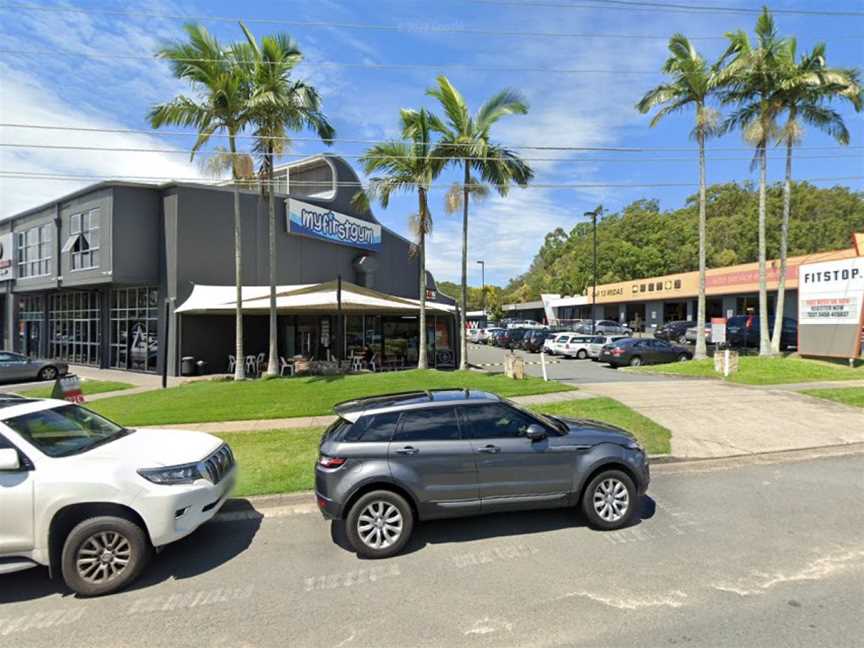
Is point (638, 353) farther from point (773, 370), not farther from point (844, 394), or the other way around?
point (844, 394)

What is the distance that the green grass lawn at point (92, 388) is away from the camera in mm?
15442

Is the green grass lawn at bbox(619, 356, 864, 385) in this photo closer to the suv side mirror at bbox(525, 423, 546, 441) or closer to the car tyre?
the suv side mirror at bbox(525, 423, 546, 441)

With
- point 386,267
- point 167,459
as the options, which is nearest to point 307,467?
point 167,459

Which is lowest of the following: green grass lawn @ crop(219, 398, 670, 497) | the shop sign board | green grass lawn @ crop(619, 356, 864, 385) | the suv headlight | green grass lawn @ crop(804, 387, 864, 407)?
green grass lawn @ crop(219, 398, 670, 497)

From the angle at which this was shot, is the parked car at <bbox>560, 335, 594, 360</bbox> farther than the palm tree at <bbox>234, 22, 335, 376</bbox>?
Yes

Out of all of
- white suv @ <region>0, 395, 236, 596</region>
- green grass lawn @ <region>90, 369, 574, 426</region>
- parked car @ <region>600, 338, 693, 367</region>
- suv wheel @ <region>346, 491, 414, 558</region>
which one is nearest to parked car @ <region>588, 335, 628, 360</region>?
parked car @ <region>600, 338, 693, 367</region>

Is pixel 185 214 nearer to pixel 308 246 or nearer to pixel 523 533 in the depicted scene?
pixel 308 246

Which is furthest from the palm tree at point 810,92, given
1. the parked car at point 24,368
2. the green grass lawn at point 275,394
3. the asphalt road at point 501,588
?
the parked car at point 24,368

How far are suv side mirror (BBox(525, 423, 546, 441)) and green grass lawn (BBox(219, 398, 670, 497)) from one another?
314 cm

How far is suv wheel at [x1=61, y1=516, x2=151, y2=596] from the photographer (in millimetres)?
4156

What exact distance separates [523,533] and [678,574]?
151 centimetres

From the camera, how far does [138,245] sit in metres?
20.3

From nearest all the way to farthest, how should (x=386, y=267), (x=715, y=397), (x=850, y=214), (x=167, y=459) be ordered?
(x=167, y=459) → (x=715, y=397) → (x=386, y=267) → (x=850, y=214)

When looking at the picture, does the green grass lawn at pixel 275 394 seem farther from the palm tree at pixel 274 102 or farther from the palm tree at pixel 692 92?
the palm tree at pixel 692 92
